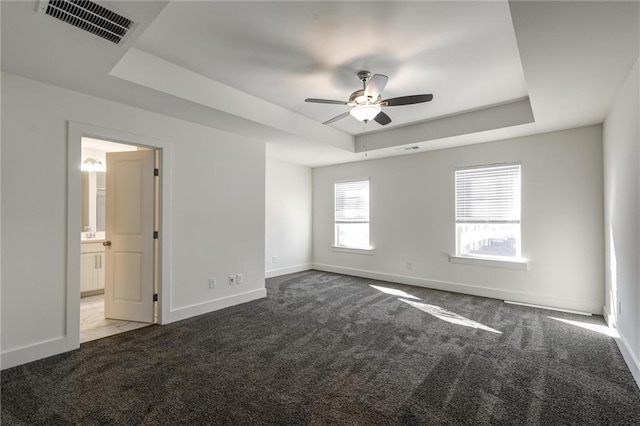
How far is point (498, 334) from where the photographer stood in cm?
332

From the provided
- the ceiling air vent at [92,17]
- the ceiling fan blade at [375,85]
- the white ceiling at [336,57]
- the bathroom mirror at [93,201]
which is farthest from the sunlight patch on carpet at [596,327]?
the bathroom mirror at [93,201]

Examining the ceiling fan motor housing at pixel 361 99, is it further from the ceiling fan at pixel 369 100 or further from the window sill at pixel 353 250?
the window sill at pixel 353 250

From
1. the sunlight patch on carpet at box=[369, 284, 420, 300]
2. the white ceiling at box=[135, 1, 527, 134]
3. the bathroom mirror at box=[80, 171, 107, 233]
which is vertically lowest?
the sunlight patch on carpet at box=[369, 284, 420, 300]

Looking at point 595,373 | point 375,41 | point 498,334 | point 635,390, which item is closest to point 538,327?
point 498,334

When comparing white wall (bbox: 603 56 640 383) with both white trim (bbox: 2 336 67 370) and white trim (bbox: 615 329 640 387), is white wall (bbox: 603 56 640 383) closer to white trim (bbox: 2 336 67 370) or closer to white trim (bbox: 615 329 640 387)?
white trim (bbox: 615 329 640 387)

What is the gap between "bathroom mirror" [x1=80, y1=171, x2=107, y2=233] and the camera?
5465mm

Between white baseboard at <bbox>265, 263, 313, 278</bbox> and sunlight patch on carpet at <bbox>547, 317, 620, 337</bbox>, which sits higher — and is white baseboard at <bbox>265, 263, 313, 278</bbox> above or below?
above

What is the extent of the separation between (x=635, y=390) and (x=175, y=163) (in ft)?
16.1

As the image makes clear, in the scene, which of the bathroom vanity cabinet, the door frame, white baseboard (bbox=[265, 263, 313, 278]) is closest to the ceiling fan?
the door frame

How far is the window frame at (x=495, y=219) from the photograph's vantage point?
4.57m

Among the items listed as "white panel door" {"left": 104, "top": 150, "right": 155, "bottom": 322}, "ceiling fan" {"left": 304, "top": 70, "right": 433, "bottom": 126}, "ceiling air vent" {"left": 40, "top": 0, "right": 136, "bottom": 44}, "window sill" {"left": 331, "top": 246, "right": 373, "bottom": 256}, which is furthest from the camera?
"window sill" {"left": 331, "top": 246, "right": 373, "bottom": 256}

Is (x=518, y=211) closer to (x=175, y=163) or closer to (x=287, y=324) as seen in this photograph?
(x=287, y=324)

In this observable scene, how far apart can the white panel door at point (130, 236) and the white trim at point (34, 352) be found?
2.88 feet

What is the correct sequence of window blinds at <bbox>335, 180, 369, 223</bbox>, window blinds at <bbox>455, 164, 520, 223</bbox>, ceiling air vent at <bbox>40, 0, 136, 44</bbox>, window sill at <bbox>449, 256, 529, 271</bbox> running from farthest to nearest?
window blinds at <bbox>335, 180, 369, 223</bbox> → window blinds at <bbox>455, 164, 520, 223</bbox> → window sill at <bbox>449, 256, 529, 271</bbox> → ceiling air vent at <bbox>40, 0, 136, 44</bbox>
